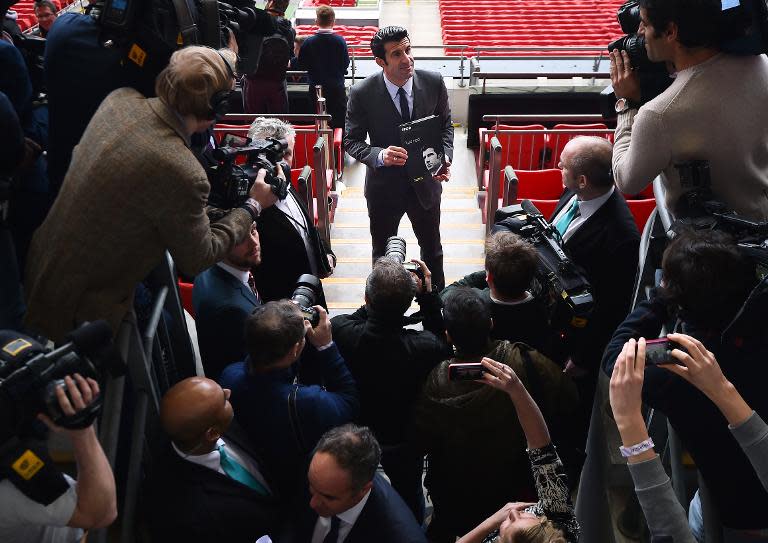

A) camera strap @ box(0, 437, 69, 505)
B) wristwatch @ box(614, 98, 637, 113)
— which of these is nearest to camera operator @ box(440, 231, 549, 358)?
wristwatch @ box(614, 98, 637, 113)

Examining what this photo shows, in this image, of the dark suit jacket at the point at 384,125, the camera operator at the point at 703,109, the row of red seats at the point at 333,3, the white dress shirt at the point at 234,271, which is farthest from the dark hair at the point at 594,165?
the row of red seats at the point at 333,3

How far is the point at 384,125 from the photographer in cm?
393

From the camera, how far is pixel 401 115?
393 cm

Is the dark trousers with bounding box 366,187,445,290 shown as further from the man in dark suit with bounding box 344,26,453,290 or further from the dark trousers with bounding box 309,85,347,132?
the dark trousers with bounding box 309,85,347,132

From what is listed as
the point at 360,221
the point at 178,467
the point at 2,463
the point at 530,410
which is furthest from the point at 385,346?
the point at 360,221

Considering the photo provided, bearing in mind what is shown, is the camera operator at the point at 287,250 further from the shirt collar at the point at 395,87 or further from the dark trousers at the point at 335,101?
the dark trousers at the point at 335,101

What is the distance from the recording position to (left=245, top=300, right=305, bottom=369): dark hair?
→ 2.08 metres

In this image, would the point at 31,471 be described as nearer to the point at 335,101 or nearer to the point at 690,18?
the point at 690,18

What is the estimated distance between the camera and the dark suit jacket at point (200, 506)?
1843 mm

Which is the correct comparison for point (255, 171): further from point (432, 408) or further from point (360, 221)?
point (360, 221)

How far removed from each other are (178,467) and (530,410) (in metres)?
1.03

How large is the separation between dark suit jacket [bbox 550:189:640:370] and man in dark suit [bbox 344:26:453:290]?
136 cm

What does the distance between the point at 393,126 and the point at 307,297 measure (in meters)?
1.79

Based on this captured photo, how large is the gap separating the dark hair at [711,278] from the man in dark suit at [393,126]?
2.25 meters
